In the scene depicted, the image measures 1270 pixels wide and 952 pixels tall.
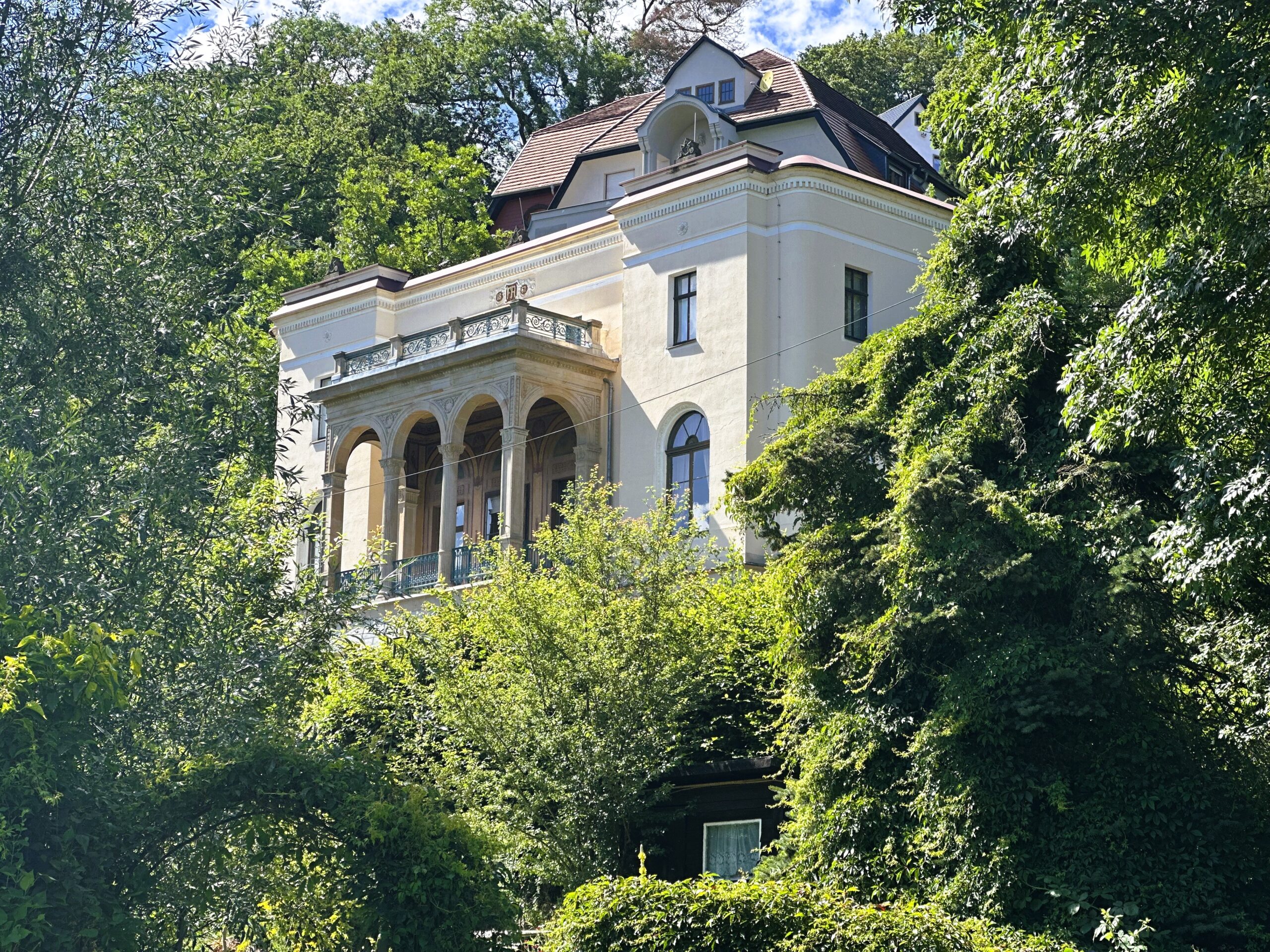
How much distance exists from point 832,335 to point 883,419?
49.2ft

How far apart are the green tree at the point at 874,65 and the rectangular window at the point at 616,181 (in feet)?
56.9

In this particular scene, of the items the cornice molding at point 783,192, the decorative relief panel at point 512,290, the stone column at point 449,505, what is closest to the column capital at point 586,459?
the stone column at point 449,505

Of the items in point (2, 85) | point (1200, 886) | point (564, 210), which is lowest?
point (1200, 886)

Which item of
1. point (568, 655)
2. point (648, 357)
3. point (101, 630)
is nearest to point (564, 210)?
point (648, 357)

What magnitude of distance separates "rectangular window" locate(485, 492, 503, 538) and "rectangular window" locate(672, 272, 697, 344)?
6168 mm

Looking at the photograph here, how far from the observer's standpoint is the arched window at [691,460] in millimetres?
34781

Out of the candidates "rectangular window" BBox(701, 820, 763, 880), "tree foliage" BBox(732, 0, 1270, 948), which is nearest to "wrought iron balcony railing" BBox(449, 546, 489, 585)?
"rectangular window" BBox(701, 820, 763, 880)

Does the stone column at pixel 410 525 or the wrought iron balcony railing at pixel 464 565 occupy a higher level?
the stone column at pixel 410 525

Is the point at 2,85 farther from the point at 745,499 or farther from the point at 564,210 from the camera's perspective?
the point at 564,210

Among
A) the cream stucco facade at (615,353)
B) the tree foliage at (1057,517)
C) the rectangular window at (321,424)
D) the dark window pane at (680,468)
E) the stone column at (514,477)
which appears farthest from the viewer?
the rectangular window at (321,424)

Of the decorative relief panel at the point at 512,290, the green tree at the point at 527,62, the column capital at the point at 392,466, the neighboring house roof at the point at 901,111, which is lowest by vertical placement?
the column capital at the point at 392,466

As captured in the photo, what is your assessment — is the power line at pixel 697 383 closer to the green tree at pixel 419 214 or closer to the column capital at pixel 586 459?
the column capital at pixel 586 459

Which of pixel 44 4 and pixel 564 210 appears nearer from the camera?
pixel 44 4

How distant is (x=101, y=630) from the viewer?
14.1m
